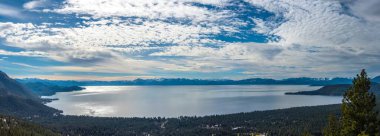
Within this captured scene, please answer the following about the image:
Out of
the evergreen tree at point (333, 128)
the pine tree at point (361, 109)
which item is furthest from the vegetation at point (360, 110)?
the evergreen tree at point (333, 128)

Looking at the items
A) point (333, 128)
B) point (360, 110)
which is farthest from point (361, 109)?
point (333, 128)

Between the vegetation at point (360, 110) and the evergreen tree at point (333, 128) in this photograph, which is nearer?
the vegetation at point (360, 110)

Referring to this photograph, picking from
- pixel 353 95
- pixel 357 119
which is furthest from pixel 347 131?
pixel 353 95

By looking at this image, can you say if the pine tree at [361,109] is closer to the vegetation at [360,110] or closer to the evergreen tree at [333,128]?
the vegetation at [360,110]

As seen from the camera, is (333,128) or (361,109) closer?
(361,109)

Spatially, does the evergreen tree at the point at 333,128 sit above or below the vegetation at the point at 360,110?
below

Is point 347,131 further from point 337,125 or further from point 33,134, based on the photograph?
point 33,134

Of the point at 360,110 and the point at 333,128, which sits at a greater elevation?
the point at 360,110

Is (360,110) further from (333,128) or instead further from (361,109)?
(333,128)
